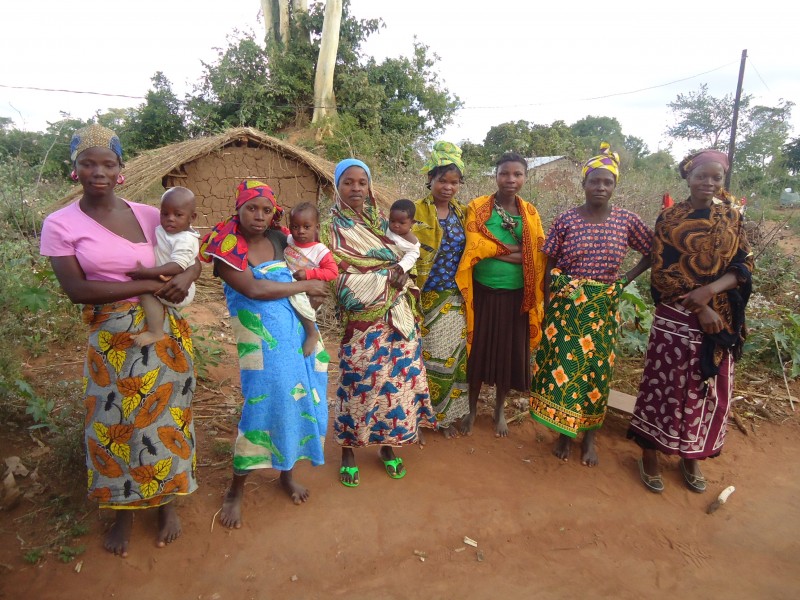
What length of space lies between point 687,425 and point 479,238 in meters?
1.69

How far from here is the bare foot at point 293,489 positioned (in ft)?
9.03

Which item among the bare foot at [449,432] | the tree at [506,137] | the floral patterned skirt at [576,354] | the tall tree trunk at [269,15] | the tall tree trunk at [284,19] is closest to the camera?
the floral patterned skirt at [576,354]

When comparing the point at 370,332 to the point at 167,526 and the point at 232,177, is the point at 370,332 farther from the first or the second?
the point at 232,177

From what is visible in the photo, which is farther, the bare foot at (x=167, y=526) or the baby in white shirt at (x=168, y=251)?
the bare foot at (x=167, y=526)

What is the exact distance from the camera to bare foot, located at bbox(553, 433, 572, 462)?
3289 millimetres

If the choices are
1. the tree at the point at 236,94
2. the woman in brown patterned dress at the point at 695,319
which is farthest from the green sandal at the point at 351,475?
the tree at the point at 236,94

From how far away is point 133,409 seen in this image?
7.22ft

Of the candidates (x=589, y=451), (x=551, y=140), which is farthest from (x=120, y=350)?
(x=551, y=140)

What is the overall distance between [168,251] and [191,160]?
6301mm

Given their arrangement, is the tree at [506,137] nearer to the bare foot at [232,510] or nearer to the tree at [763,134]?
the tree at [763,134]

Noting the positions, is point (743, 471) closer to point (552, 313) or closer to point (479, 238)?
point (552, 313)

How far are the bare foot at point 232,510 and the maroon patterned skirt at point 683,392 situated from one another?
8.12ft

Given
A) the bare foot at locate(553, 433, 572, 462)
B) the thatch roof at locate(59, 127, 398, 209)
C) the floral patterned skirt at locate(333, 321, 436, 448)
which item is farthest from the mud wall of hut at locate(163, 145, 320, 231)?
the bare foot at locate(553, 433, 572, 462)

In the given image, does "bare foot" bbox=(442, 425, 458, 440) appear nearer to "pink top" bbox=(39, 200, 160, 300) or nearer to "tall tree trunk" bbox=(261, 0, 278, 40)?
"pink top" bbox=(39, 200, 160, 300)
